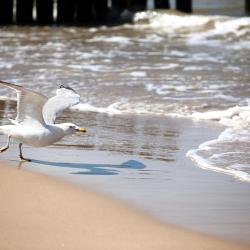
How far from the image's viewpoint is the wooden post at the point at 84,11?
941 inches

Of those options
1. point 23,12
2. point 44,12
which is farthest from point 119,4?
point 23,12

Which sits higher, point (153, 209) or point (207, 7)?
point (207, 7)

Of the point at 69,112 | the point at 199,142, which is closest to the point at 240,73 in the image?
the point at 69,112

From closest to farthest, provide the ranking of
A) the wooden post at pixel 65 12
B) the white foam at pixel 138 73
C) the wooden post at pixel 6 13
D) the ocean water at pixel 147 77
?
1. the ocean water at pixel 147 77
2. the white foam at pixel 138 73
3. the wooden post at pixel 6 13
4. the wooden post at pixel 65 12

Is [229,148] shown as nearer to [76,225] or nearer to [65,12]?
[76,225]

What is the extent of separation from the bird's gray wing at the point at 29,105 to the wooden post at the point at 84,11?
16.1 meters

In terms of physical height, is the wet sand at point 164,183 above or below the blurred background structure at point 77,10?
below

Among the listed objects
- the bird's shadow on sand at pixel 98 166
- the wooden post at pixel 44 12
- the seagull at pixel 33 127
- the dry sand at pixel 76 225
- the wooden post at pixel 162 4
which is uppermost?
the wooden post at pixel 162 4

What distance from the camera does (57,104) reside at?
27.8ft

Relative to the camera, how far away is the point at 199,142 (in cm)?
881

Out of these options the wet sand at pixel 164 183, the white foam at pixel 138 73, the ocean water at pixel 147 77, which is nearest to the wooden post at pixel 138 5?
the ocean water at pixel 147 77

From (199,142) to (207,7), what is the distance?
64.5 feet

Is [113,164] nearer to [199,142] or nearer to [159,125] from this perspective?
[199,142]

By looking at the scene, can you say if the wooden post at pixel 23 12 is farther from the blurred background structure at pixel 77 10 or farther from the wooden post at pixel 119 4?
the wooden post at pixel 119 4
